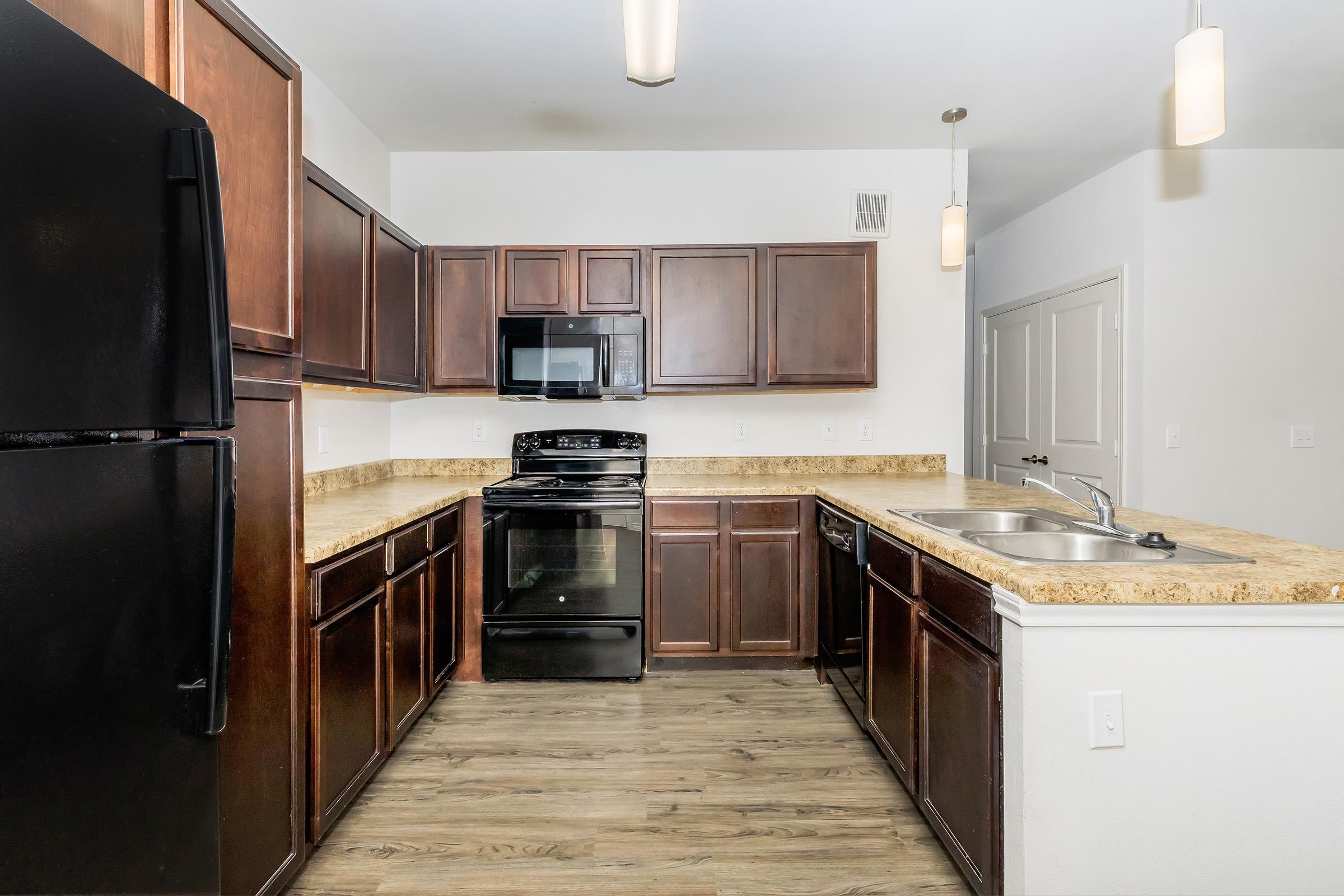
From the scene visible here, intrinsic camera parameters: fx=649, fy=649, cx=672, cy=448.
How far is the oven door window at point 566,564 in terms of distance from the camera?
293 centimetres

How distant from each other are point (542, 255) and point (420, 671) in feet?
6.46

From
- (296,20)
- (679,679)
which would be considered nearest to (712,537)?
(679,679)

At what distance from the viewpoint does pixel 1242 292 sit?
3516 millimetres

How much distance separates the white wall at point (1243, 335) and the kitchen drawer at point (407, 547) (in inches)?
144

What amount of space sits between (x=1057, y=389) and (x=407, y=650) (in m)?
4.13

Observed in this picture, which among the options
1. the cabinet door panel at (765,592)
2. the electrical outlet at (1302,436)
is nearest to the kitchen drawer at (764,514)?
the cabinet door panel at (765,592)

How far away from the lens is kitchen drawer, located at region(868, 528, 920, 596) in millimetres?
1896

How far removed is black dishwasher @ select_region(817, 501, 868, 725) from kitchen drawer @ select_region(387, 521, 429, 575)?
161 centimetres

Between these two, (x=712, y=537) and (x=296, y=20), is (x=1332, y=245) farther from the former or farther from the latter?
(x=296, y=20)

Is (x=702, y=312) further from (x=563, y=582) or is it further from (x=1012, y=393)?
(x=1012, y=393)

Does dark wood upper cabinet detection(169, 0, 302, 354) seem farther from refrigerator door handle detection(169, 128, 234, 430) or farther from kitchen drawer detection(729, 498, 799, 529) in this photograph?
kitchen drawer detection(729, 498, 799, 529)

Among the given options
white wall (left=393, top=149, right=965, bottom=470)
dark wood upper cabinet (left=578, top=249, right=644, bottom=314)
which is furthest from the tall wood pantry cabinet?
white wall (left=393, top=149, right=965, bottom=470)

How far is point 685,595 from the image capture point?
9.98 ft

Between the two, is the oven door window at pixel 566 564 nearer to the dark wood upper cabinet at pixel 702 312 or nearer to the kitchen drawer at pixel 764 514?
the kitchen drawer at pixel 764 514
